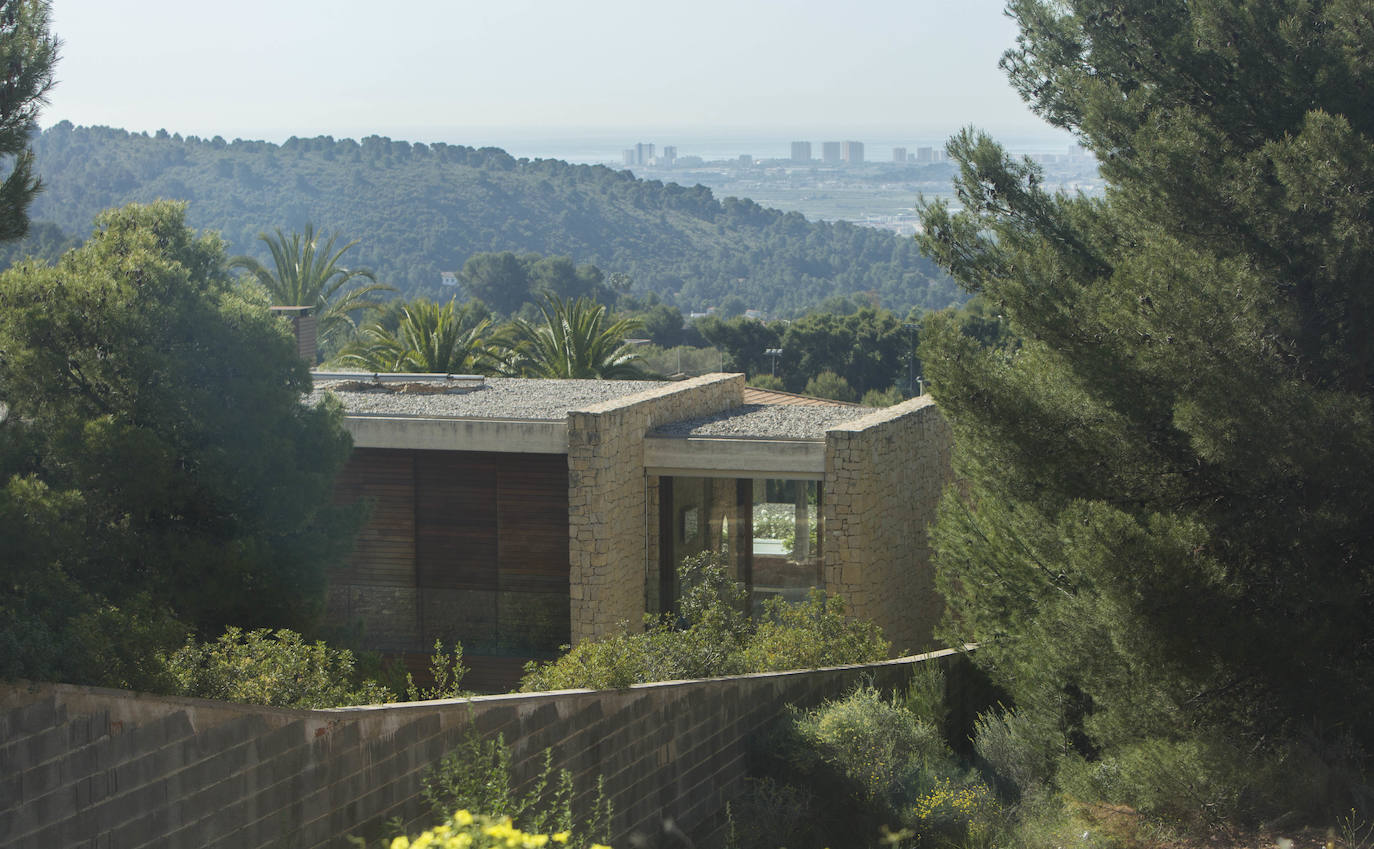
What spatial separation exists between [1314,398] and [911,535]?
280 inches

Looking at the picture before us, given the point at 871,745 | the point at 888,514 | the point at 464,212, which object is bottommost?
the point at 871,745

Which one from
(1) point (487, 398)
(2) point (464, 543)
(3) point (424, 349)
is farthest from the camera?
(3) point (424, 349)

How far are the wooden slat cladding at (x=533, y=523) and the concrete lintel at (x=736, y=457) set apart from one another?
4.36ft

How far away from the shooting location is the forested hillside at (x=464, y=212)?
115438 millimetres

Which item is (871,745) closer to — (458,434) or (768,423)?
(768,423)

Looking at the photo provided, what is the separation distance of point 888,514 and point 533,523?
4.22 metres

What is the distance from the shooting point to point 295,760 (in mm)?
7484

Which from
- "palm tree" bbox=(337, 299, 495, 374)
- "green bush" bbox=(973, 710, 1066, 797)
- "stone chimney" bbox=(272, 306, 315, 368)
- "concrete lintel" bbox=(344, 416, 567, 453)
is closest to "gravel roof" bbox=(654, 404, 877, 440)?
"concrete lintel" bbox=(344, 416, 567, 453)

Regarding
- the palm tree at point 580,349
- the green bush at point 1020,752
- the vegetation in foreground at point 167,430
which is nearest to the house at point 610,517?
the green bush at point 1020,752

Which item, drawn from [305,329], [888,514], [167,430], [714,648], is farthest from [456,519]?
[305,329]

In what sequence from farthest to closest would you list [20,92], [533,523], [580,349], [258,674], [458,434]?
[580,349]
[533,523]
[458,434]
[258,674]
[20,92]

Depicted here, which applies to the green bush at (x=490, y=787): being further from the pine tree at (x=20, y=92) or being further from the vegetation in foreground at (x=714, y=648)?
the pine tree at (x=20, y=92)

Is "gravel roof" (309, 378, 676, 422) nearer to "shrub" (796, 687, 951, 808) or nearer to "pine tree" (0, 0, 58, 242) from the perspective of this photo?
"shrub" (796, 687, 951, 808)

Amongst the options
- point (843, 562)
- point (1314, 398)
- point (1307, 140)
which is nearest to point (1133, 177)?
point (1307, 140)
